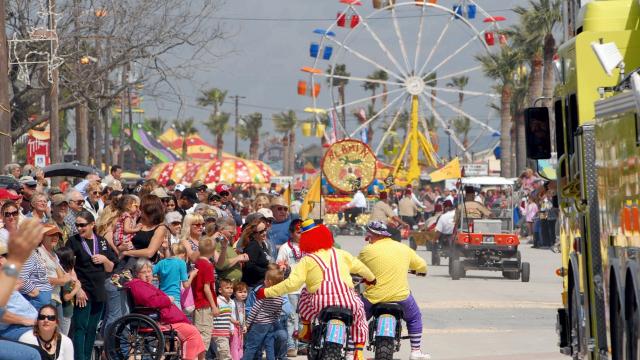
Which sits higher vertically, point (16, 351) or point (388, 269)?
point (388, 269)

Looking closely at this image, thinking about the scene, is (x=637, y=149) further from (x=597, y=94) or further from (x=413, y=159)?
(x=413, y=159)

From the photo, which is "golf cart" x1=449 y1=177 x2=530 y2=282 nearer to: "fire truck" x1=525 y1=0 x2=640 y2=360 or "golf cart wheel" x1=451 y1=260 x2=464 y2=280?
"golf cart wheel" x1=451 y1=260 x2=464 y2=280

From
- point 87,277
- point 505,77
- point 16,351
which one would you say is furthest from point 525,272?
point 505,77

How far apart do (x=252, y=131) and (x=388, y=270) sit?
143477mm

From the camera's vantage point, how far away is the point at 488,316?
20.1 meters

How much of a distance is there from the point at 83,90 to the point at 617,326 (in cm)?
2297

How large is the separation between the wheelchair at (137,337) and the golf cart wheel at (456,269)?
576 inches

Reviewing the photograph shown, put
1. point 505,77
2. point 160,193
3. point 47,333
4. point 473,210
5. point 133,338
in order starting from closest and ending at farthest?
1. point 47,333
2. point 133,338
3. point 160,193
4. point 473,210
5. point 505,77

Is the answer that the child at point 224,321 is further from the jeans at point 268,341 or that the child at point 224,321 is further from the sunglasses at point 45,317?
the sunglasses at point 45,317

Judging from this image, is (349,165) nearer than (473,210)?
No

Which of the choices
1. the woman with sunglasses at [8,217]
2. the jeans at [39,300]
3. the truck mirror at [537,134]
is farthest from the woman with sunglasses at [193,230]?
the truck mirror at [537,134]

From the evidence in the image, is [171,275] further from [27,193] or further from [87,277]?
[27,193]

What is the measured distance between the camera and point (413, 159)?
64.2 metres

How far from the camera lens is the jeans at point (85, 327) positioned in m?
13.1
